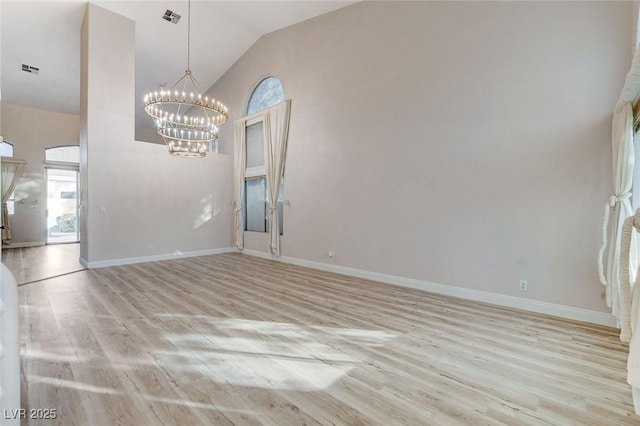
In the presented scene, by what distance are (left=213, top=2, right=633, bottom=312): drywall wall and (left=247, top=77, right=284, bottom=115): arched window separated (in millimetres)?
907

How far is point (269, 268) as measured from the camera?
20.2ft

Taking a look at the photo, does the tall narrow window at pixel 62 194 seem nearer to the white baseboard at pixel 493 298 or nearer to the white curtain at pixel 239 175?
the white curtain at pixel 239 175

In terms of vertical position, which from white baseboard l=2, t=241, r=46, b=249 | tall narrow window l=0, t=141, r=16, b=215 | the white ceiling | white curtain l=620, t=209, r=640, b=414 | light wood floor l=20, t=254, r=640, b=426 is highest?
the white ceiling

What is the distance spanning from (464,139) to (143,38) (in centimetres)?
714

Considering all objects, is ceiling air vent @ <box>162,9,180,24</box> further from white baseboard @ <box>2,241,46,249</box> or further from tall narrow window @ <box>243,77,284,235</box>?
white baseboard @ <box>2,241,46,249</box>

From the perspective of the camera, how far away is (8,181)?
321 inches

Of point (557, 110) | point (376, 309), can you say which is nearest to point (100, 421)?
point (376, 309)

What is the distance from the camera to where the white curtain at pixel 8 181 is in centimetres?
815

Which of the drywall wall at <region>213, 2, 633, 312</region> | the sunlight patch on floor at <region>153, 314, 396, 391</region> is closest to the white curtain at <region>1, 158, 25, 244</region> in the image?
the drywall wall at <region>213, 2, 633, 312</region>

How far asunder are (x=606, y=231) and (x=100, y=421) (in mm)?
4802

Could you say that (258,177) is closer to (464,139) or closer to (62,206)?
(464,139)

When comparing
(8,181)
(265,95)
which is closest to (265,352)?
(265,95)

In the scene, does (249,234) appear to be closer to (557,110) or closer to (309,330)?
(309,330)

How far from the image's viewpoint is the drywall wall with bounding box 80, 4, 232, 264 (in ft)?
19.3
